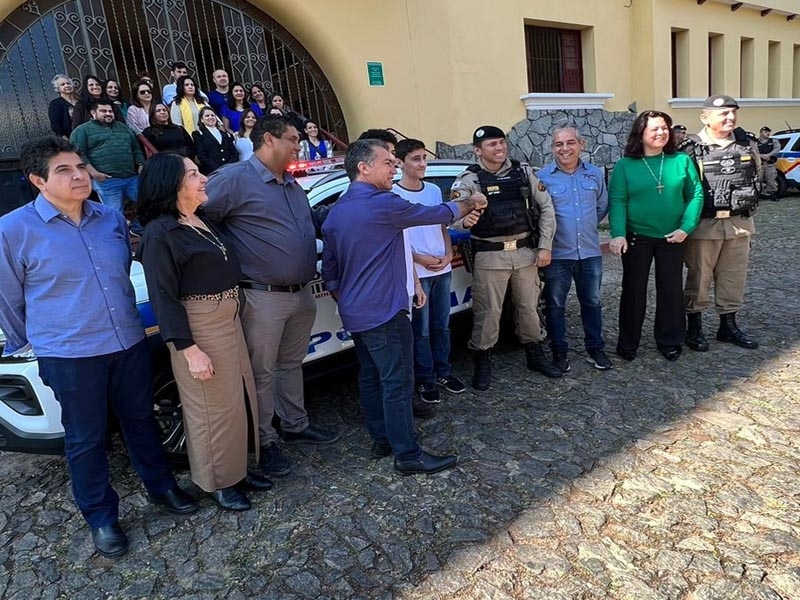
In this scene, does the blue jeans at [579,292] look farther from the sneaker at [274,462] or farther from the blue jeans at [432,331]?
the sneaker at [274,462]

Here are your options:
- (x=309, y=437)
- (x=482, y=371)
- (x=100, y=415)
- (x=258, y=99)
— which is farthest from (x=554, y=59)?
(x=100, y=415)

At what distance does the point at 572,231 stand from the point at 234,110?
16.1 ft

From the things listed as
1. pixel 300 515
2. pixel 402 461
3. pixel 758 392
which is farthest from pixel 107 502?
pixel 758 392

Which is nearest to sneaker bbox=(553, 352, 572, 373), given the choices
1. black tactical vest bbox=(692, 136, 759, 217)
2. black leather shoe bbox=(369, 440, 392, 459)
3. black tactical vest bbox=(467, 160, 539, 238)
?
black tactical vest bbox=(467, 160, 539, 238)

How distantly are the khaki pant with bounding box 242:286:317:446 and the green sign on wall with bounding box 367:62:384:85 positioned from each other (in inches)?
252

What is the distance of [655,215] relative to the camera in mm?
4172

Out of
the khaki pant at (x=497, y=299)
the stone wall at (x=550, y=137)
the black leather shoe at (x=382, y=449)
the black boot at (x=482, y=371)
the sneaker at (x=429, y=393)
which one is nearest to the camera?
the black leather shoe at (x=382, y=449)

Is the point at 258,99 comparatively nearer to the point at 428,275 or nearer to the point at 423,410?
the point at 428,275

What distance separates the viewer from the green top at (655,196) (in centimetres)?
413

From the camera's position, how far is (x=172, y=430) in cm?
326

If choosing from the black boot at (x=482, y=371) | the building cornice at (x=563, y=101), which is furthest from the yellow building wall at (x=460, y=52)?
the black boot at (x=482, y=371)

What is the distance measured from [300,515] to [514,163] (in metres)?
2.63

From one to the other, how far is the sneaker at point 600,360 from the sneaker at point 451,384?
39.9 inches

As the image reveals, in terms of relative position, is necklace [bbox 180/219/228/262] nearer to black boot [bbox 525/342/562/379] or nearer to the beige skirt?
the beige skirt
